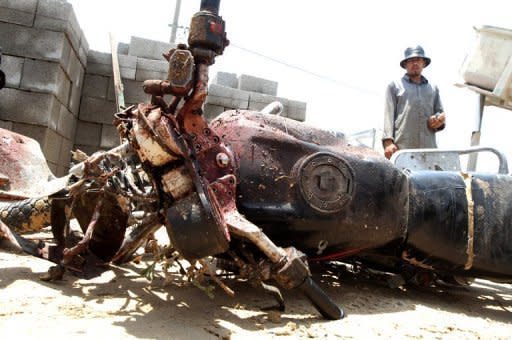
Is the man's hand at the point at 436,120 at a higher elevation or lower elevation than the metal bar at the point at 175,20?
lower

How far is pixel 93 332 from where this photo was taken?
135 cm

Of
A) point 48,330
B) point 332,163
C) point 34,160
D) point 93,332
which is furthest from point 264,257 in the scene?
point 34,160

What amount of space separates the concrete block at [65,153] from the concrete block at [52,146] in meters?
0.11

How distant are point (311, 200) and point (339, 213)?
14 centimetres

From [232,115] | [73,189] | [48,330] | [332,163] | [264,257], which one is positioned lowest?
[48,330]

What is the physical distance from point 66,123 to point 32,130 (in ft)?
2.14

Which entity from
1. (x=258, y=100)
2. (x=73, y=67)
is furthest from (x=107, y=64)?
(x=258, y=100)

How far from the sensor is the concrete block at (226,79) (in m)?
5.57

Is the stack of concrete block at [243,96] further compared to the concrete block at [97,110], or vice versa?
the stack of concrete block at [243,96]

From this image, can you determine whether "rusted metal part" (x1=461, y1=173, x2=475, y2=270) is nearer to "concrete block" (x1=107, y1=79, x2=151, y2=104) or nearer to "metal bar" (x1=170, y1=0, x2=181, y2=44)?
"concrete block" (x1=107, y1=79, x2=151, y2=104)

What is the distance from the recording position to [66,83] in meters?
4.16

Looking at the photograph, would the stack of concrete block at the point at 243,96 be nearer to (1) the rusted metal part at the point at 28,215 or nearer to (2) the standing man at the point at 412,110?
(2) the standing man at the point at 412,110

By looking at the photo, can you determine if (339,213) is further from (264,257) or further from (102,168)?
(102,168)

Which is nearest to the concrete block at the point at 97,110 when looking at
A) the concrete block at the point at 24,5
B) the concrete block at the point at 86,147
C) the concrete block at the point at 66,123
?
the concrete block at the point at 66,123
